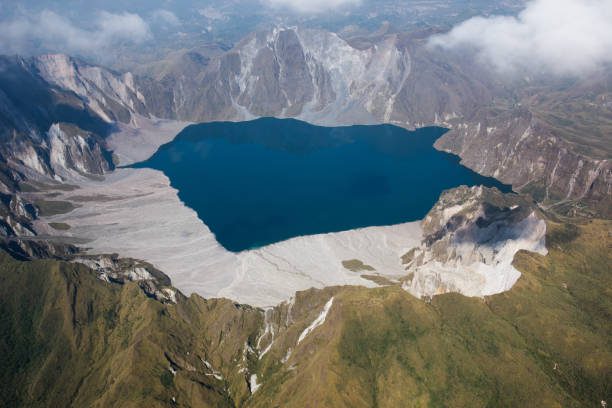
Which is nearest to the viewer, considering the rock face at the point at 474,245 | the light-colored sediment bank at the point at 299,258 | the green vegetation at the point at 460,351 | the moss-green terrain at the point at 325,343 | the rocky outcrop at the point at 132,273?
the green vegetation at the point at 460,351

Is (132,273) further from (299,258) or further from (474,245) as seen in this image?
(474,245)

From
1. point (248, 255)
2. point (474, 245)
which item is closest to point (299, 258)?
point (248, 255)

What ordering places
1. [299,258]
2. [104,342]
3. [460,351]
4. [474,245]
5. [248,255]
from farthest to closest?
[248,255] → [299,258] → [474,245] → [104,342] → [460,351]

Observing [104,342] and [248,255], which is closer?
[104,342]

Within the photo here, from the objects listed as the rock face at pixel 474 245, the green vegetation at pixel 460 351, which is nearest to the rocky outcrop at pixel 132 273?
the green vegetation at pixel 460 351

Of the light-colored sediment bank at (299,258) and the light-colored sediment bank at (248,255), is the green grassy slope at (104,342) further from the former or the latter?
the light-colored sediment bank at (299,258)

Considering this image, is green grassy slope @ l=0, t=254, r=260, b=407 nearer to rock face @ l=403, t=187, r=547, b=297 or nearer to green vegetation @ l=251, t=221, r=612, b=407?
green vegetation @ l=251, t=221, r=612, b=407
